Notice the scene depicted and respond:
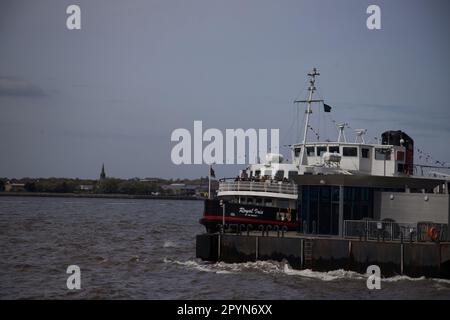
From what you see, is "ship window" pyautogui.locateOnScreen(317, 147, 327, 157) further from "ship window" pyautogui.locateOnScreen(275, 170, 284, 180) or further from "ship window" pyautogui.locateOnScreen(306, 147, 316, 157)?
"ship window" pyautogui.locateOnScreen(275, 170, 284, 180)

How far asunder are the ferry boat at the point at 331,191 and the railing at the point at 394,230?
204mm

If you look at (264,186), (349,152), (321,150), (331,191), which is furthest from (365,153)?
(331,191)

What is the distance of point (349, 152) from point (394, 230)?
13708 mm

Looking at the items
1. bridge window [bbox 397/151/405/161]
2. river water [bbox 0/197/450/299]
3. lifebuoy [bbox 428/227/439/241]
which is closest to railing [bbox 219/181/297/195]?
river water [bbox 0/197/450/299]

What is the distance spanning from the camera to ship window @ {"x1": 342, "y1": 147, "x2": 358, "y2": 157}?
53656 mm

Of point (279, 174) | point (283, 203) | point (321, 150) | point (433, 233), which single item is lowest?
point (433, 233)

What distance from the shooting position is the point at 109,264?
44.9m

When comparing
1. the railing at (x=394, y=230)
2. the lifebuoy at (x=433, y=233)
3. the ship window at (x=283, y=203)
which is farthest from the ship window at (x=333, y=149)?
the lifebuoy at (x=433, y=233)

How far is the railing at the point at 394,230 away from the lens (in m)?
40.2

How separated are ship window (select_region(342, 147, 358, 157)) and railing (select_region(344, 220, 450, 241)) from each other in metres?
12.7

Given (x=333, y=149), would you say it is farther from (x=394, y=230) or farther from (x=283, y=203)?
(x=394, y=230)

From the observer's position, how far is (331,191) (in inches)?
1727

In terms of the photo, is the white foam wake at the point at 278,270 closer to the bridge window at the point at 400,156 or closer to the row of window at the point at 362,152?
the row of window at the point at 362,152
